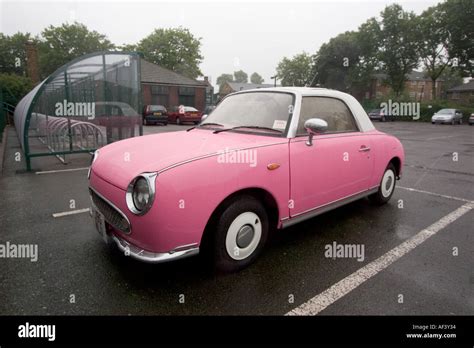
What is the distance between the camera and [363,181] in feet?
12.7

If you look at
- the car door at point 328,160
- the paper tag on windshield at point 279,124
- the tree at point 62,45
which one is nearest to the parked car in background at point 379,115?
the car door at point 328,160

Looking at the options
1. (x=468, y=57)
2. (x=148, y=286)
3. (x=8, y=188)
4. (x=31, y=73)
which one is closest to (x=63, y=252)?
(x=148, y=286)

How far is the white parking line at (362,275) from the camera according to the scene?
233cm

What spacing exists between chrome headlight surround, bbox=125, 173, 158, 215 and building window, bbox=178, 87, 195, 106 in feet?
108

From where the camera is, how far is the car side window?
3.27 metres

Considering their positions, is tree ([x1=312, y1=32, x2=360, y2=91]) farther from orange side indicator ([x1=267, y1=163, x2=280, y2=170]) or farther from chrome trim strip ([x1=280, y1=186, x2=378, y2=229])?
orange side indicator ([x1=267, y1=163, x2=280, y2=170])

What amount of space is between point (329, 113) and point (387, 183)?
67.6 inches

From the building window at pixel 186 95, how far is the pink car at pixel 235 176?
102ft

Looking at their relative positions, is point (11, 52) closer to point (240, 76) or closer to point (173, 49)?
point (173, 49)

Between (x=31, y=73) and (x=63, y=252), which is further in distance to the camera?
(x=31, y=73)

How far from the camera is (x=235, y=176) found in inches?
97.5

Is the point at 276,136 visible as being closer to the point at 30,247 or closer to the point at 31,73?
the point at 30,247

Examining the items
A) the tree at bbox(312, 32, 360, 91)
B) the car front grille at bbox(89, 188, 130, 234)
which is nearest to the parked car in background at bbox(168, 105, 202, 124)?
the car front grille at bbox(89, 188, 130, 234)

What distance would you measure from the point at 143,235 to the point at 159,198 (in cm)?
33
